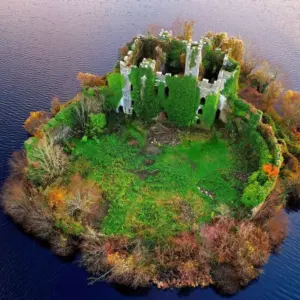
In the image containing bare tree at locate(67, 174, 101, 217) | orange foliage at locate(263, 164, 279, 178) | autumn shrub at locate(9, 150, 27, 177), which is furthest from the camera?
autumn shrub at locate(9, 150, 27, 177)

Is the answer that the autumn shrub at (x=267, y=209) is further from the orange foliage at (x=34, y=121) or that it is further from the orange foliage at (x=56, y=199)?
the orange foliage at (x=34, y=121)

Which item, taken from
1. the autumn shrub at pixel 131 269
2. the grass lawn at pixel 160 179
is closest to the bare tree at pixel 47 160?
the grass lawn at pixel 160 179

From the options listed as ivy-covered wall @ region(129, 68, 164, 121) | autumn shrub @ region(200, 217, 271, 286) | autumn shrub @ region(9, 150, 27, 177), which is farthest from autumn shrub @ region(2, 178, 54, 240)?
ivy-covered wall @ region(129, 68, 164, 121)

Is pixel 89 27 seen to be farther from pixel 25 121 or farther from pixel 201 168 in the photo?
pixel 201 168

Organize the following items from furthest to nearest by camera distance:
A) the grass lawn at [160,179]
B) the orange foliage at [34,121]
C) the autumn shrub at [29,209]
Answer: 1. the orange foliage at [34,121]
2. the grass lawn at [160,179]
3. the autumn shrub at [29,209]

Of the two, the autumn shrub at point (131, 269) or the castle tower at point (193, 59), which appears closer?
the autumn shrub at point (131, 269)

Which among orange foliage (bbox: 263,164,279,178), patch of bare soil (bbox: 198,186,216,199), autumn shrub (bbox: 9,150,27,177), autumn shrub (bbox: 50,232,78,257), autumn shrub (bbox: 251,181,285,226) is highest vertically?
orange foliage (bbox: 263,164,279,178)

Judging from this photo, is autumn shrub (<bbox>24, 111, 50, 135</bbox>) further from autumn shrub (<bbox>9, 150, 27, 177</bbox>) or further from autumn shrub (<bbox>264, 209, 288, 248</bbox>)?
autumn shrub (<bbox>264, 209, 288, 248</bbox>)
